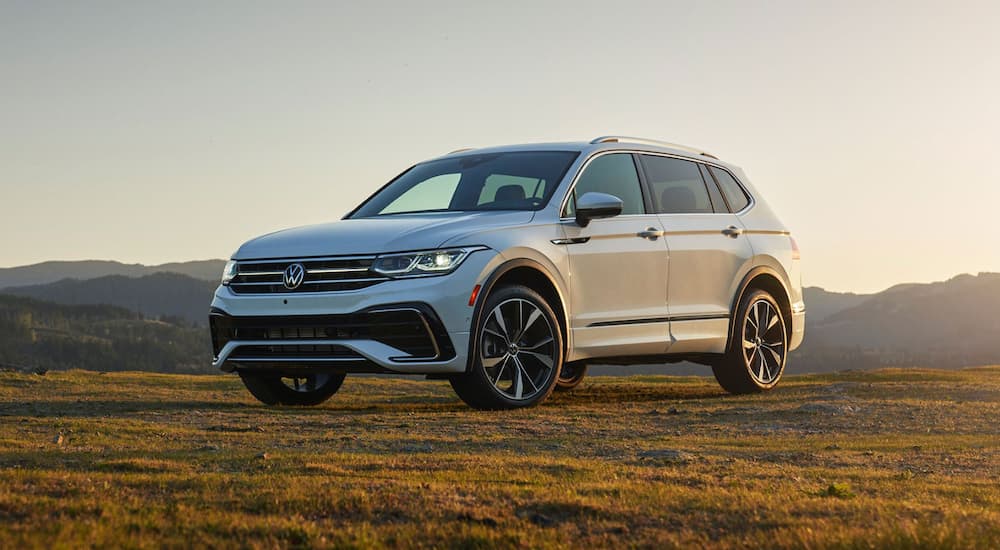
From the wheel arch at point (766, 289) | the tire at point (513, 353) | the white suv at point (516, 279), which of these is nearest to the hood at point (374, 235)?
the white suv at point (516, 279)

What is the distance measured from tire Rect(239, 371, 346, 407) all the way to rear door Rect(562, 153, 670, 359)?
7.98 feet

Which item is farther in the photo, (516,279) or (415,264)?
(516,279)

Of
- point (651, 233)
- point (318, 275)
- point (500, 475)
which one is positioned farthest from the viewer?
point (651, 233)

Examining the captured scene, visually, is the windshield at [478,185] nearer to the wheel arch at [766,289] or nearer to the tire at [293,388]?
the tire at [293,388]

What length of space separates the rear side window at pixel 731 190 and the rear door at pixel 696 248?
0.13m

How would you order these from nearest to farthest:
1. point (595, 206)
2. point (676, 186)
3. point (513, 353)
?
1. point (513, 353)
2. point (595, 206)
3. point (676, 186)

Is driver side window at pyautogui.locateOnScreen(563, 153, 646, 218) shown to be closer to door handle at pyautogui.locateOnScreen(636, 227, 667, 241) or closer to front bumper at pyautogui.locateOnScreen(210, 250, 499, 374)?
door handle at pyautogui.locateOnScreen(636, 227, 667, 241)

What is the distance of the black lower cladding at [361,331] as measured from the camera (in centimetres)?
823

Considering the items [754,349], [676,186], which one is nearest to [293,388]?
[676,186]

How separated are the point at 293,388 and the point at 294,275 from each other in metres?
2.20

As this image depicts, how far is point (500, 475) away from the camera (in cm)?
553

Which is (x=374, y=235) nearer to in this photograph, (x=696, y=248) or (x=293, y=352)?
(x=293, y=352)

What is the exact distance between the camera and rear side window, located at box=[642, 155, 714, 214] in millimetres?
10453

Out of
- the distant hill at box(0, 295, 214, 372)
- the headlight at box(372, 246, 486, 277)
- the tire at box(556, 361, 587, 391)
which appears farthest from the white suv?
the distant hill at box(0, 295, 214, 372)
